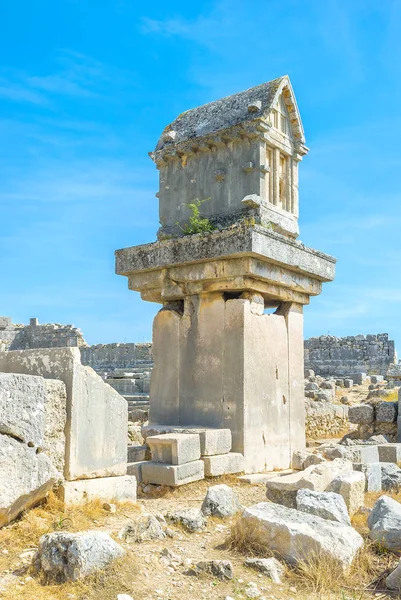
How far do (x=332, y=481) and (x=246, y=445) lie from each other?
1836mm

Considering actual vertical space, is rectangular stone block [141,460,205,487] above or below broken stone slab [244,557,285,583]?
above

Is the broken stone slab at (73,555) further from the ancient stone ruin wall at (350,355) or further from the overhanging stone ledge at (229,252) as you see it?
the ancient stone ruin wall at (350,355)

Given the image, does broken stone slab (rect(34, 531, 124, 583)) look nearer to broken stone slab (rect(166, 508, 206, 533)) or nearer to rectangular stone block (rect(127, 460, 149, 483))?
broken stone slab (rect(166, 508, 206, 533))

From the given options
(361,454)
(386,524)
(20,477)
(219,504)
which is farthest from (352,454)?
(20,477)

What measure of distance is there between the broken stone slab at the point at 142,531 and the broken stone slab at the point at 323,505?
1021 mm

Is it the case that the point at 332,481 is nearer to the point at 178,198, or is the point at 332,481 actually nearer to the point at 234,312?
the point at 234,312

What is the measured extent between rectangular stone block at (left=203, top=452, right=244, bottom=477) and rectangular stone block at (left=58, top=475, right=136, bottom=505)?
59.8 inches

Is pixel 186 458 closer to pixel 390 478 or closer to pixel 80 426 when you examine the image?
pixel 80 426

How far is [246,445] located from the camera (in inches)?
272

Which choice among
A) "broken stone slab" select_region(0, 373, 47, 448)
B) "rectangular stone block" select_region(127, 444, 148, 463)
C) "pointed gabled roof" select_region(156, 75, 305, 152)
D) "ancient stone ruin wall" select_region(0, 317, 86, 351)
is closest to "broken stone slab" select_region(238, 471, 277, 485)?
"rectangular stone block" select_region(127, 444, 148, 463)

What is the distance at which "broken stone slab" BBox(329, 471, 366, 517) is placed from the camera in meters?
5.03

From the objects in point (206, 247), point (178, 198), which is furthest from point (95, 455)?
point (178, 198)

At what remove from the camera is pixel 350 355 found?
93.7 feet

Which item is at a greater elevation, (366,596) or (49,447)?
(49,447)
